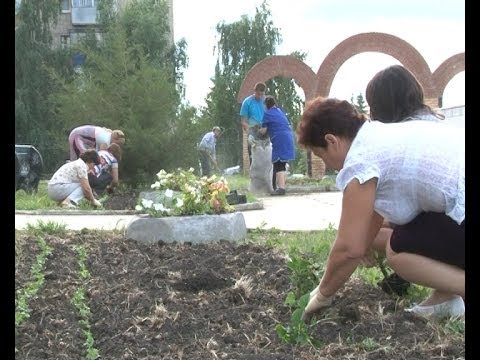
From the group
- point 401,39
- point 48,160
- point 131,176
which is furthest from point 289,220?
point 48,160

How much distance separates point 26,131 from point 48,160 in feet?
5.43

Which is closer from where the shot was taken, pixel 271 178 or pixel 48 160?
pixel 271 178

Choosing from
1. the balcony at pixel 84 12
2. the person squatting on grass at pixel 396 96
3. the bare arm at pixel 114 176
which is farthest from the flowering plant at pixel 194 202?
the balcony at pixel 84 12

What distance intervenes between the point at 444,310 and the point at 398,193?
0.62 meters

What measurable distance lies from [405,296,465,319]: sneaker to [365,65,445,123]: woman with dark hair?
2.66 feet

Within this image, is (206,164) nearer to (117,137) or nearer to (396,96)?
(117,137)

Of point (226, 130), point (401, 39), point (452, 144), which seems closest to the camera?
point (452, 144)

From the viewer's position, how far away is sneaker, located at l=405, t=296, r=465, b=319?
3152 mm

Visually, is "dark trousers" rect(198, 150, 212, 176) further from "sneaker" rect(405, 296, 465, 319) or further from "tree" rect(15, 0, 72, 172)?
"tree" rect(15, 0, 72, 172)

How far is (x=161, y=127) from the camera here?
41.6 ft

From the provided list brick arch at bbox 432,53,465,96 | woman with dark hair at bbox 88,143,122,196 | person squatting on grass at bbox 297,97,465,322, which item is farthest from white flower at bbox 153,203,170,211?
brick arch at bbox 432,53,465,96

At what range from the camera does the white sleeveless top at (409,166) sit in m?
2.88

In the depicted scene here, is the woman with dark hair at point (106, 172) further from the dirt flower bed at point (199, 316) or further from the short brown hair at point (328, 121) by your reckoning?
the short brown hair at point (328, 121)
